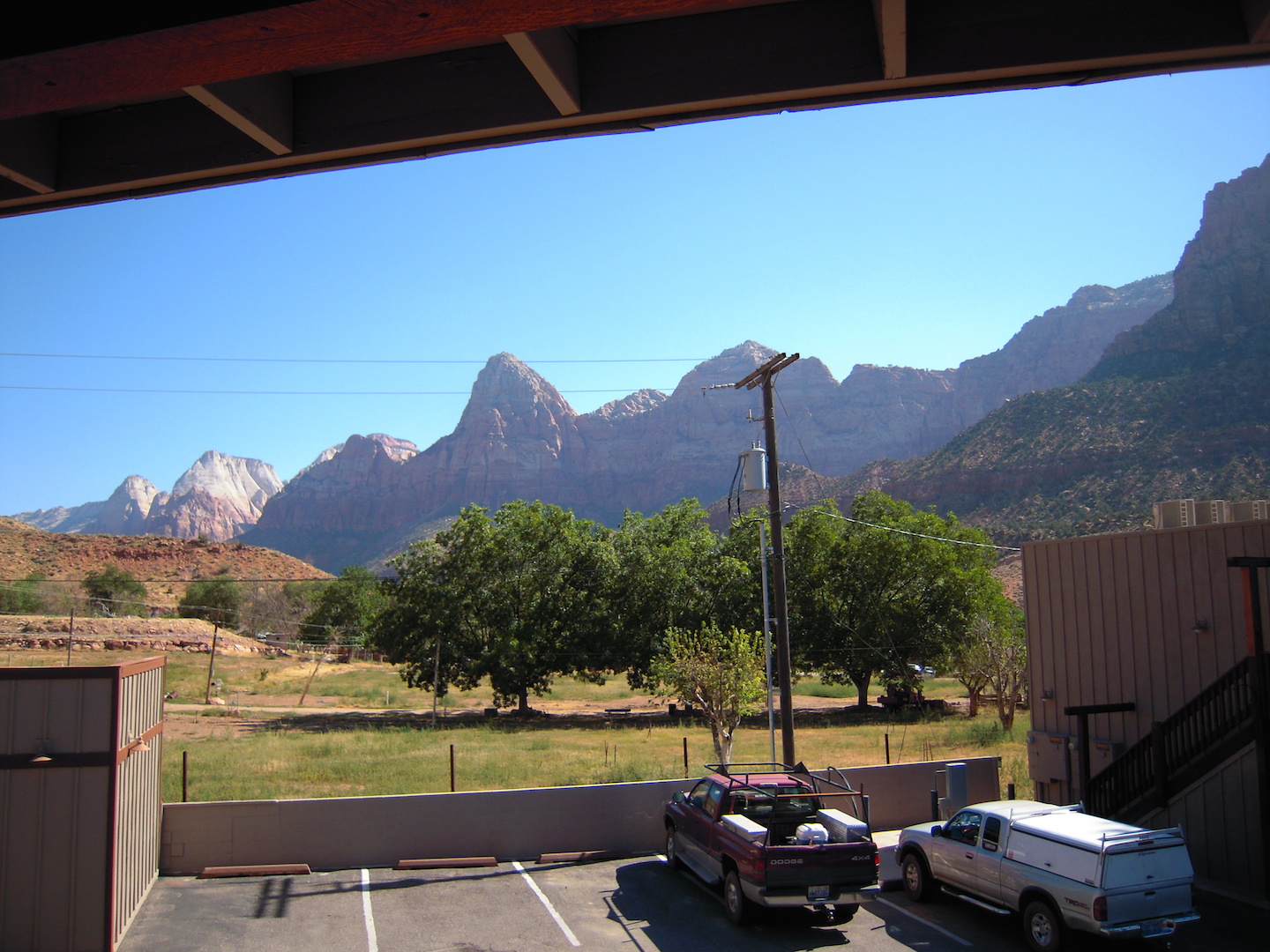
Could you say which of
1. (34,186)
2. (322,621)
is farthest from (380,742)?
(322,621)

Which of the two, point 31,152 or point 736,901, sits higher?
point 31,152

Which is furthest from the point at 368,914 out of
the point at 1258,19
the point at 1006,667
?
the point at 1006,667

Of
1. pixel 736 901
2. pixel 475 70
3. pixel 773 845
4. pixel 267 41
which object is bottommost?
pixel 736 901

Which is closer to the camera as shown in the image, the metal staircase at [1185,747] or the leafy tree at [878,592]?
the metal staircase at [1185,747]

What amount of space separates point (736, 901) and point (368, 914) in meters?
4.79

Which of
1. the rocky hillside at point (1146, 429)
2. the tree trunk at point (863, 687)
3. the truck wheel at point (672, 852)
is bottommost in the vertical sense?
the tree trunk at point (863, 687)

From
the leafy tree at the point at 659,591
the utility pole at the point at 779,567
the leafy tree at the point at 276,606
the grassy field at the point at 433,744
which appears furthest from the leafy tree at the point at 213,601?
the utility pole at the point at 779,567

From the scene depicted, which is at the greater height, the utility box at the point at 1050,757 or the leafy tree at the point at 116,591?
the leafy tree at the point at 116,591

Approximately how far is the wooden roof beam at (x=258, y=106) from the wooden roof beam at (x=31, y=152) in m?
0.88

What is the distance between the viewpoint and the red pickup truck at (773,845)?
1072cm

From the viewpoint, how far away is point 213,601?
74062mm

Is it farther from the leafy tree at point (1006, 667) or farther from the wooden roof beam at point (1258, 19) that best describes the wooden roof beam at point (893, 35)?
the leafy tree at point (1006, 667)

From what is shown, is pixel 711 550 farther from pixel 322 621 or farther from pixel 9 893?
pixel 322 621

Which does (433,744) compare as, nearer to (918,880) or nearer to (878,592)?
(918,880)
